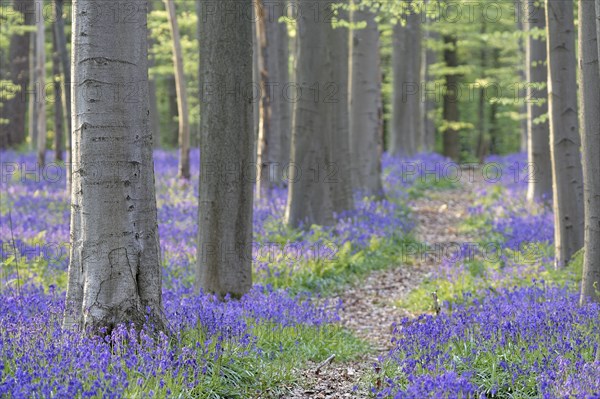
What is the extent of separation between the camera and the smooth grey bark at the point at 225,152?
24.8 feet

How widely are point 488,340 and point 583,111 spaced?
117 inches

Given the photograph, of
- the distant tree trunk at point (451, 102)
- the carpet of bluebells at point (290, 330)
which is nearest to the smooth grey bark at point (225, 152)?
the carpet of bluebells at point (290, 330)

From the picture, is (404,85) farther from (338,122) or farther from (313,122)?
(313,122)

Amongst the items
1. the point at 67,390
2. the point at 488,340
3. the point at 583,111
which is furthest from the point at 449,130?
the point at 67,390

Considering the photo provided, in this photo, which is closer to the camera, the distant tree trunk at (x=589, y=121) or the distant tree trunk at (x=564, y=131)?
the distant tree trunk at (x=589, y=121)

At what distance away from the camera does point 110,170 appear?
5074mm

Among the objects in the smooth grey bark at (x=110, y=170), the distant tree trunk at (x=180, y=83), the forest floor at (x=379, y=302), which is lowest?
the forest floor at (x=379, y=302)

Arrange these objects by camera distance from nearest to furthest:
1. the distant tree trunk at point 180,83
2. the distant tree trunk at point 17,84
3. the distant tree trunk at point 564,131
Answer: the distant tree trunk at point 564,131 < the distant tree trunk at point 180,83 < the distant tree trunk at point 17,84

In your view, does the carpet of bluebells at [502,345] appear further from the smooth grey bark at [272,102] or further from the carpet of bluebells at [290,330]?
the smooth grey bark at [272,102]

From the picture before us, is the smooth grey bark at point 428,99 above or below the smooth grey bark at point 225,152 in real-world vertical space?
above

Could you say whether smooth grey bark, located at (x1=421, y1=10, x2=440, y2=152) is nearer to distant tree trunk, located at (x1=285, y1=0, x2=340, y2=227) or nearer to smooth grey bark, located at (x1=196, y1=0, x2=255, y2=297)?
distant tree trunk, located at (x1=285, y1=0, x2=340, y2=227)

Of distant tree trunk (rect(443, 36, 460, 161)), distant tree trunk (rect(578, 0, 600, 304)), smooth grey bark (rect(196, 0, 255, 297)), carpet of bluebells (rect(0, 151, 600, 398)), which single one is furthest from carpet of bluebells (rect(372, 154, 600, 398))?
distant tree trunk (rect(443, 36, 460, 161))

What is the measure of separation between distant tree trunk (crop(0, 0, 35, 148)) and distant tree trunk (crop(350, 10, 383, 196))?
13.9m

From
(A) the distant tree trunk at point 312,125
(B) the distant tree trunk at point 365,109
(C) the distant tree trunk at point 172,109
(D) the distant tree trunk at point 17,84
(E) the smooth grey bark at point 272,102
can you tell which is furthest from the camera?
(C) the distant tree trunk at point 172,109
